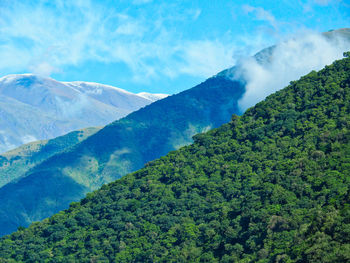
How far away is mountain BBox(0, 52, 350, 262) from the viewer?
79.8 m

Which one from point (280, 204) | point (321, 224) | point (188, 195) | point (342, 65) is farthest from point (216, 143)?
point (321, 224)

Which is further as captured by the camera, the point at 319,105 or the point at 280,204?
the point at 319,105

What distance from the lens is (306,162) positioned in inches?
3937

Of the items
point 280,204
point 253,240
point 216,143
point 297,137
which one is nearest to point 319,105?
point 297,137

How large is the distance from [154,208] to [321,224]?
178 ft

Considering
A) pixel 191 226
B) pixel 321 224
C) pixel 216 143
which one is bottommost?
pixel 321 224

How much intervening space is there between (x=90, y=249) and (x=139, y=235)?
33.8 ft

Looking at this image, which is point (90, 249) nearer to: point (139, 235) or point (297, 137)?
point (139, 235)

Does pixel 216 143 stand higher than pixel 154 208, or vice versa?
pixel 216 143

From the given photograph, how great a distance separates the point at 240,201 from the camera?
106000 millimetres

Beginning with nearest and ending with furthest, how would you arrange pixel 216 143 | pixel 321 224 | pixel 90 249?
1. pixel 321 224
2. pixel 90 249
3. pixel 216 143

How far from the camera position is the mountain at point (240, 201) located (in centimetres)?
7981

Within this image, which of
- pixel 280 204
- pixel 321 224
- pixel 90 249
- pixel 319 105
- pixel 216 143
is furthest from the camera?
pixel 216 143

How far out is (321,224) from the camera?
7094cm
